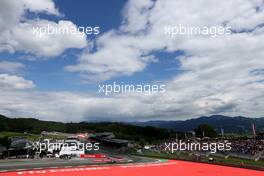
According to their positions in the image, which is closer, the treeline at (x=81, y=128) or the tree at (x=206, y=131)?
the treeline at (x=81, y=128)

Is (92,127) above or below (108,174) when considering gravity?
above

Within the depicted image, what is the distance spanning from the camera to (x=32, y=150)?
5238 centimetres

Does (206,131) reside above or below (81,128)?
below

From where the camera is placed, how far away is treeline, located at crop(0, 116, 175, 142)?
85.6 m

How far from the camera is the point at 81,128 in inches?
3696

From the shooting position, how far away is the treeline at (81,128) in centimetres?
8562

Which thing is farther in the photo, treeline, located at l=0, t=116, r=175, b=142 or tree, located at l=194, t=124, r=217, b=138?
tree, located at l=194, t=124, r=217, b=138

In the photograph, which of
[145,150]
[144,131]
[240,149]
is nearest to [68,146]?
[145,150]

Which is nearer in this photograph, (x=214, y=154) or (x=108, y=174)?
(x=108, y=174)

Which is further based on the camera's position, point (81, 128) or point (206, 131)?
point (206, 131)

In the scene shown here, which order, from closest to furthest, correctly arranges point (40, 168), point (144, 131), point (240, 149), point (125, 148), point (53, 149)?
point (40, 168)
point (240, 149)
point (53, 149)
point (125, 148)
point (144, 131)

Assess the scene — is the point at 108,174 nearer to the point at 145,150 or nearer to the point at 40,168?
the point at 40,168

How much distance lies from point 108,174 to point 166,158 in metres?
22.3

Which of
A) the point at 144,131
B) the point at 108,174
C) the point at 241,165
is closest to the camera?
the point at 108,174
